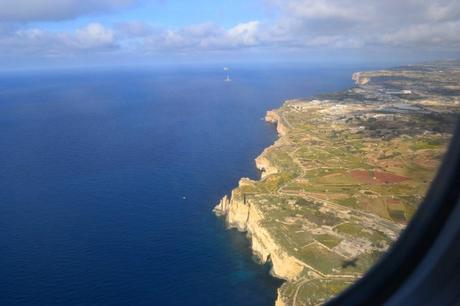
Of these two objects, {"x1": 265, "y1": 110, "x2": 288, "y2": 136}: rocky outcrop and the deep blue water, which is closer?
the deep blue water

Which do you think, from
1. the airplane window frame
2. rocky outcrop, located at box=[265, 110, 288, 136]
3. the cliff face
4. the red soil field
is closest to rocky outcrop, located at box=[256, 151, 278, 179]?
the cliff face

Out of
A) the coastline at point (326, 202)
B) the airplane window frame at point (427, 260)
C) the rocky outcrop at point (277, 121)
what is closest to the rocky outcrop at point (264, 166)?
the coastline at point (326, 202)

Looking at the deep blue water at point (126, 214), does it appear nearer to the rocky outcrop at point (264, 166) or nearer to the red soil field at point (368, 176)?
the rocky outcrop at point (264, 166)

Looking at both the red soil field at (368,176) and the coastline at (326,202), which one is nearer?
the coastline at (326,202)

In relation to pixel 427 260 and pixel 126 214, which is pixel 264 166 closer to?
pixel 126 214

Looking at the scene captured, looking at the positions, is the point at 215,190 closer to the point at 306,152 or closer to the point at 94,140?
the point at 306,152

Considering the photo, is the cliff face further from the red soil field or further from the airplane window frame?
the airplane window frame

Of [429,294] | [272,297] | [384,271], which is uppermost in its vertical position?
[429,294]

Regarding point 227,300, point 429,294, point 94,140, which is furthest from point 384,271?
point 94,140
